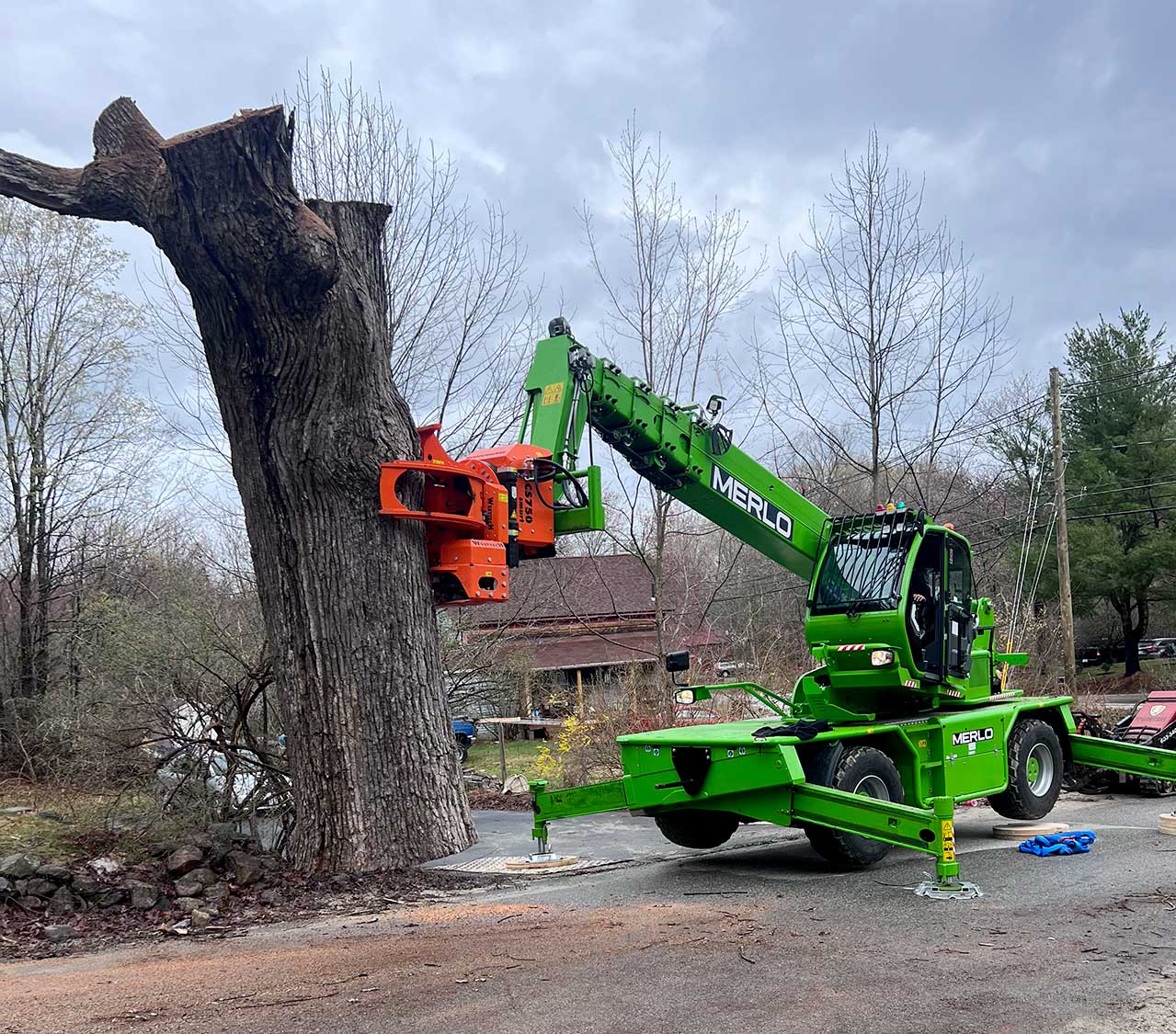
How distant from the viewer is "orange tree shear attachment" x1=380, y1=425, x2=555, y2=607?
8.01 meters

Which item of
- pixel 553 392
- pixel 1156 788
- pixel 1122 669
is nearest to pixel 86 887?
pixel 553 392

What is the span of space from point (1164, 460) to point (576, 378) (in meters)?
35.6

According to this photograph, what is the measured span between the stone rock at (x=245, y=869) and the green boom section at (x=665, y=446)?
11.4 feet

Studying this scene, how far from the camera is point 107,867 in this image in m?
8.33

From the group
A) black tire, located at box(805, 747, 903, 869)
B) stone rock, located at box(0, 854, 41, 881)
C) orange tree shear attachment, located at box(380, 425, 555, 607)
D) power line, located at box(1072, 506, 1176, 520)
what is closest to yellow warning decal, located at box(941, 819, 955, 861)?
black tire, located at box(805, 747, 903, 869)

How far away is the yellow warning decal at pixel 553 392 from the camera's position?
8.25m

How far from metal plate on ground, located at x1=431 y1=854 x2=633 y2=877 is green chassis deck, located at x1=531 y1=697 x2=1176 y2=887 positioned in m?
0.32

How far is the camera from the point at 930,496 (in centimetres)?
2205

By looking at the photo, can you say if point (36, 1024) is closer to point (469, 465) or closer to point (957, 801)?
point (469, 465)

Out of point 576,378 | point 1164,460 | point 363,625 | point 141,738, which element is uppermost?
point 1164,460

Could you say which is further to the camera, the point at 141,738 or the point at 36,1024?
the point at 141,738

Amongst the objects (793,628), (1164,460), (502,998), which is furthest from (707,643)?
(1164,460)

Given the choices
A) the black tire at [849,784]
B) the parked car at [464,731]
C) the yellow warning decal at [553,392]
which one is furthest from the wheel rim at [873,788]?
the parked car at [464,731]

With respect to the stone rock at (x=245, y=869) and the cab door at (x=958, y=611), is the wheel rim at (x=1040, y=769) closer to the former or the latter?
the cab door at (x=958, y=611)
